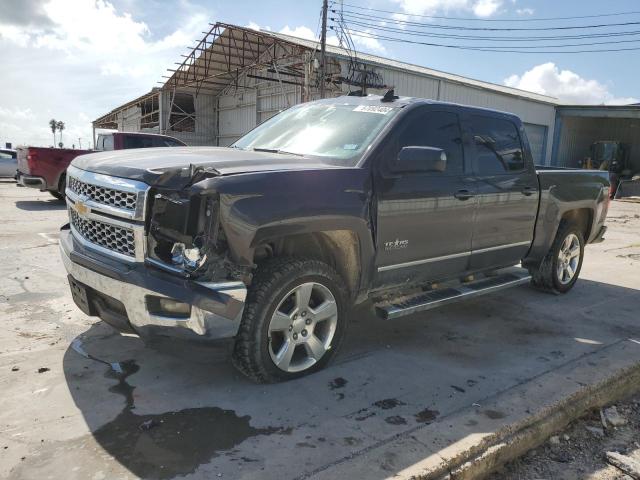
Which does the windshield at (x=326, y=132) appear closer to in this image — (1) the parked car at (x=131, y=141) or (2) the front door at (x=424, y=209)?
(2) the front door at (x=424, y=209)

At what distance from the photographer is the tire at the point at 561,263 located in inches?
232

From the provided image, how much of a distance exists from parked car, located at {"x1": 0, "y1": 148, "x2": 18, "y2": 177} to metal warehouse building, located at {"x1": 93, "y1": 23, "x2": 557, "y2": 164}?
855 cm

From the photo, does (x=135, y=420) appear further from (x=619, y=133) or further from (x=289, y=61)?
(x=619, y=133)

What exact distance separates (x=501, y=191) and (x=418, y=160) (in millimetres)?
1406

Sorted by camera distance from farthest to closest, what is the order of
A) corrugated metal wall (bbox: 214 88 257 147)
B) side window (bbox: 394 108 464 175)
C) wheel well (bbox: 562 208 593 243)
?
corrugated metal wall (bbox: 214 88 257 147) < wheel well (bbox: 562 208 593 243) < side window (bbox: 394 108 464 175)

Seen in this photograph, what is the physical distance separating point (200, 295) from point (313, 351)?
1.05 meters

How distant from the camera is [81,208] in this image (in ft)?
11.4

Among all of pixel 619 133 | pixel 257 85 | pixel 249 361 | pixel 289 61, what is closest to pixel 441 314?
pixel 249 361

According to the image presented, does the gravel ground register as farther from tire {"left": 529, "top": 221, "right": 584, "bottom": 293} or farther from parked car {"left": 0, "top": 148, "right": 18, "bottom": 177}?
parked car {"left": 0, "top": 148, "right": 18, "bottom": 177}

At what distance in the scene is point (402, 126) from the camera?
3973 mm

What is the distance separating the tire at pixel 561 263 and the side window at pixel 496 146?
1.30m

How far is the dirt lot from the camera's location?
2643 millimetres

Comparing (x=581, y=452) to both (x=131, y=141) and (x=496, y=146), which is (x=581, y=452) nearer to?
(x=496, y=146)

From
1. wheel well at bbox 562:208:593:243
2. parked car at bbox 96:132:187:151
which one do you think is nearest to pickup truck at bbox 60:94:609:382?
wheel well at bbox 562:208:593:243
